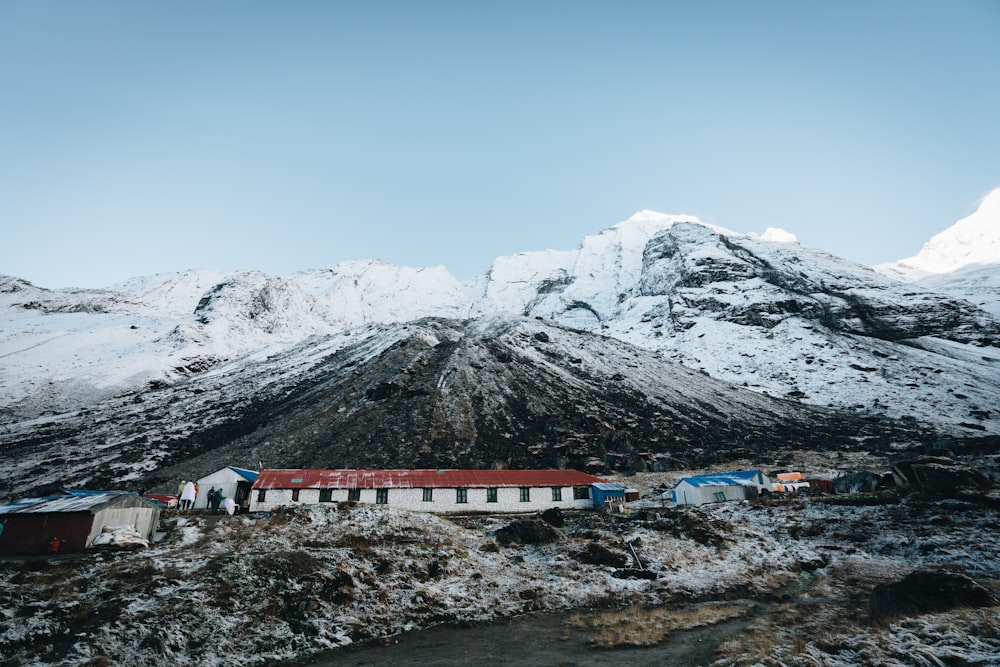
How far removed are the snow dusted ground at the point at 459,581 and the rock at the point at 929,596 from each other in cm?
117

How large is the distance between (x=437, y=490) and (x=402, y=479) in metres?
3.33

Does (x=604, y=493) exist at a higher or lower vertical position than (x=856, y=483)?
higher

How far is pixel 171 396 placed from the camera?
91.7m

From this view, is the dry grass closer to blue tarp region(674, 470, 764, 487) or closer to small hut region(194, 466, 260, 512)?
blue tarp region(674, 470, 764, 487)

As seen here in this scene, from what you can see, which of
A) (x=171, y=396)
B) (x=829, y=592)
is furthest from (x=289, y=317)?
(x=829, y=592)

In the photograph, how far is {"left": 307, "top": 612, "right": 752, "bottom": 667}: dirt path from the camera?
19.3 metres

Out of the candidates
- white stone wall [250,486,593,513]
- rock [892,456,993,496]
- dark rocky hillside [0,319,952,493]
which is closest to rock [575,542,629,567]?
white stone wall [250,486,593,513]

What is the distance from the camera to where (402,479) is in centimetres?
4484

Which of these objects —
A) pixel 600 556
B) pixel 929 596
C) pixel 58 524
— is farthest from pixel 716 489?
pixel 58 524

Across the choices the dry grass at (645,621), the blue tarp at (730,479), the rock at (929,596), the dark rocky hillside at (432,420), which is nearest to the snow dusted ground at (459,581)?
the rock at (929,596)

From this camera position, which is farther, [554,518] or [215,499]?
[554,518]

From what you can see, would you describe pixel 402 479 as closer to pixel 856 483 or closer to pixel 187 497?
pixel 187 497

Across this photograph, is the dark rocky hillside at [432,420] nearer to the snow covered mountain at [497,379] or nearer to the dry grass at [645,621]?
the snow covered mountain at [497,379]

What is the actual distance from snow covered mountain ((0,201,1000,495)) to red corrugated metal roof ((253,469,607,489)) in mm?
18887
